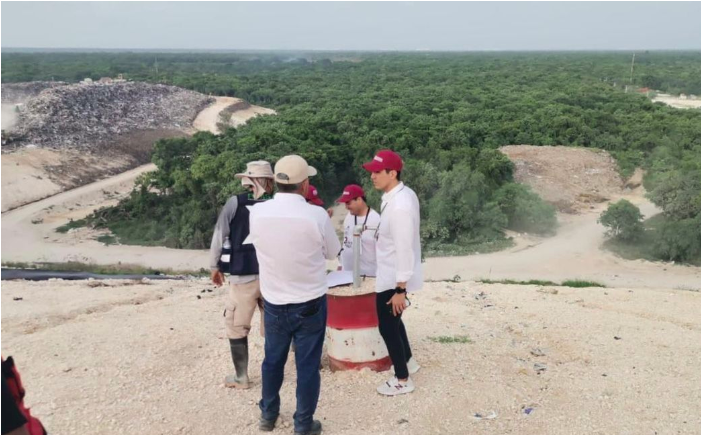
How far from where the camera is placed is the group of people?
3783 mm

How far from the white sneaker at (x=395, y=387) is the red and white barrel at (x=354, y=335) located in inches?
11.8

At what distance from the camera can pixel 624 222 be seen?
17109 millimetres

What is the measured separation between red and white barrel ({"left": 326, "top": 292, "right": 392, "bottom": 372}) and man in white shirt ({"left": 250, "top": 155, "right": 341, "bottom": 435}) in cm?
95

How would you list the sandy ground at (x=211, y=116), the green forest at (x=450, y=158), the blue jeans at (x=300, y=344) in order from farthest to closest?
1. the sandy ground at (x=211, y=116)
2. the green forest at (x=450, y=158)
3. the blue jeans at (x=300, y=344)

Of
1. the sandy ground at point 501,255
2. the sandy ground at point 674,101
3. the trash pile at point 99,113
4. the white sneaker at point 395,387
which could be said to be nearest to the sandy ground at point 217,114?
the trash pile at point 99,113

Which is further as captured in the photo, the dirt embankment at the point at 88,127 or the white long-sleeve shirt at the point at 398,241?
the dirt embankment at the point at 88,127

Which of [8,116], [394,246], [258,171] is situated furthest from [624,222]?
[8,116]

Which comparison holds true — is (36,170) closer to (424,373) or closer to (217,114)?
(217,114)

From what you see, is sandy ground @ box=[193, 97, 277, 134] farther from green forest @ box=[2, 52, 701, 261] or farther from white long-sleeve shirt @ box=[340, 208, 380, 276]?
white long-sleeve shirt @ box=[340, 208, 380, 276]

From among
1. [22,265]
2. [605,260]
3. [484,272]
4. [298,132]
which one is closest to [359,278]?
[484,272]

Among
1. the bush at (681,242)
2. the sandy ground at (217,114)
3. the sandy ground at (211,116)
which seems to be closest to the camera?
the bush at (681,242)

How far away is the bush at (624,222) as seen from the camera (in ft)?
56.0

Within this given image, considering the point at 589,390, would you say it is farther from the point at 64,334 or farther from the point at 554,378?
the point at 64,334

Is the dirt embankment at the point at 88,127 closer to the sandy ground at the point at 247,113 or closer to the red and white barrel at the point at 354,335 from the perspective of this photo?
the sandy ground at the point at 247,113
